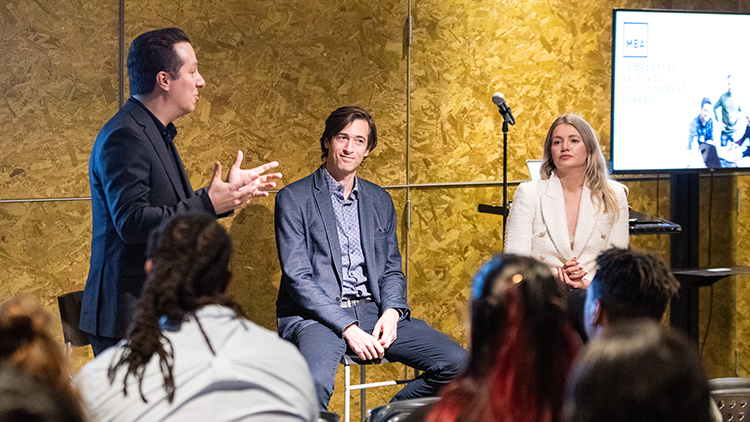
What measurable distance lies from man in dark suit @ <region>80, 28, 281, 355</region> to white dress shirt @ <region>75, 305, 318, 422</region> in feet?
3.27

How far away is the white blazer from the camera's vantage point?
2.88 meters

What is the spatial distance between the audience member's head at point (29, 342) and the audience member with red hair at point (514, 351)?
1.94 ft

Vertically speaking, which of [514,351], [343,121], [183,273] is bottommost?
[514,351]

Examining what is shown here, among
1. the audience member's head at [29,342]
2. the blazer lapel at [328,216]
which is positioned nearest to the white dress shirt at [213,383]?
the audience member's head at [29,342]

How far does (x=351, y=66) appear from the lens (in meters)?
3.37

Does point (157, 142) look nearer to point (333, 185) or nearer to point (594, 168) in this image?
point (333, 185)

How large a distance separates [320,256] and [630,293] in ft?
4.74

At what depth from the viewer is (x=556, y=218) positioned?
2.89m

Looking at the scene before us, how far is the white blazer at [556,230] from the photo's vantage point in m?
2.88

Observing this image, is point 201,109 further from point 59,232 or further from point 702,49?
point 702,49

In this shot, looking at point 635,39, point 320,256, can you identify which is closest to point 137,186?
point 320,256

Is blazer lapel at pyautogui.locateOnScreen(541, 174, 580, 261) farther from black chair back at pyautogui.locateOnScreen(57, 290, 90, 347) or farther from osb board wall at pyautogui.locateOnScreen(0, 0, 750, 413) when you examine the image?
black chair back at pyautogui.locateOnScreen(57, 290, 90, 347)

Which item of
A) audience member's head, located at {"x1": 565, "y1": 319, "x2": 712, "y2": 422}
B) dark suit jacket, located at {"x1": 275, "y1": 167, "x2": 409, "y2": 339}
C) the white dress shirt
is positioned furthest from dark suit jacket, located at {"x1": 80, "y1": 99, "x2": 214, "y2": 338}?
audience member's head, located at {"x1": 565, "y1": 319, "x2": 712, "y2": 422}

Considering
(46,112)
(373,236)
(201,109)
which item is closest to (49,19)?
(46,112)
